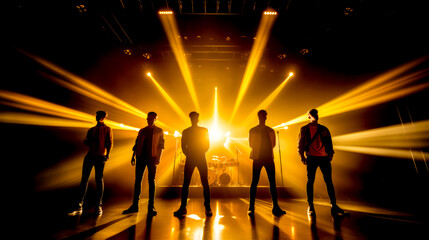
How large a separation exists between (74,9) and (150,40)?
1.69 m

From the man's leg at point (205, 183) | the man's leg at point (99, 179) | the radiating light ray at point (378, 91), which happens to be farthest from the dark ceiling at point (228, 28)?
the man's leg at point (205, 183)

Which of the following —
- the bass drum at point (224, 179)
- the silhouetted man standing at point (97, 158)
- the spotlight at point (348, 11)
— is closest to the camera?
the silhouetted man standing at point (97, 158)

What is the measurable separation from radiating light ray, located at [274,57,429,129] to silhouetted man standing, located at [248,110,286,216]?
3.84m

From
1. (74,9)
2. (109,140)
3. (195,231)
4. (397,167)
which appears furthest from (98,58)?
(397,167)

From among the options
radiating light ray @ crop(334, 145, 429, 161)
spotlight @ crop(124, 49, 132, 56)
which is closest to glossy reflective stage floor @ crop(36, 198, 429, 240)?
radiating light ray @ crop(334, 145, 429, 161)

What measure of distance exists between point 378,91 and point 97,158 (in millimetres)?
6683

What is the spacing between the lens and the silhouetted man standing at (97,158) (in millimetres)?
2727

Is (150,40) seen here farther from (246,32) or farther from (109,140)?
(109,140)

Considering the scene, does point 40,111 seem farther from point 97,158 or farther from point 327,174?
point 327,174

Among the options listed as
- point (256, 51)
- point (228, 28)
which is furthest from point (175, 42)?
point (256, 51)

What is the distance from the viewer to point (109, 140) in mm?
2922

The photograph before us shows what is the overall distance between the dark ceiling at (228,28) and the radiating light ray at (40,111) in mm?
1136

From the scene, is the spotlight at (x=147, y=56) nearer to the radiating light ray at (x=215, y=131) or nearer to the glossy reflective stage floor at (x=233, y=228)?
the radiating light ray at (x=215, y=131)

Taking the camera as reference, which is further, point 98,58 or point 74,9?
point 98,58
